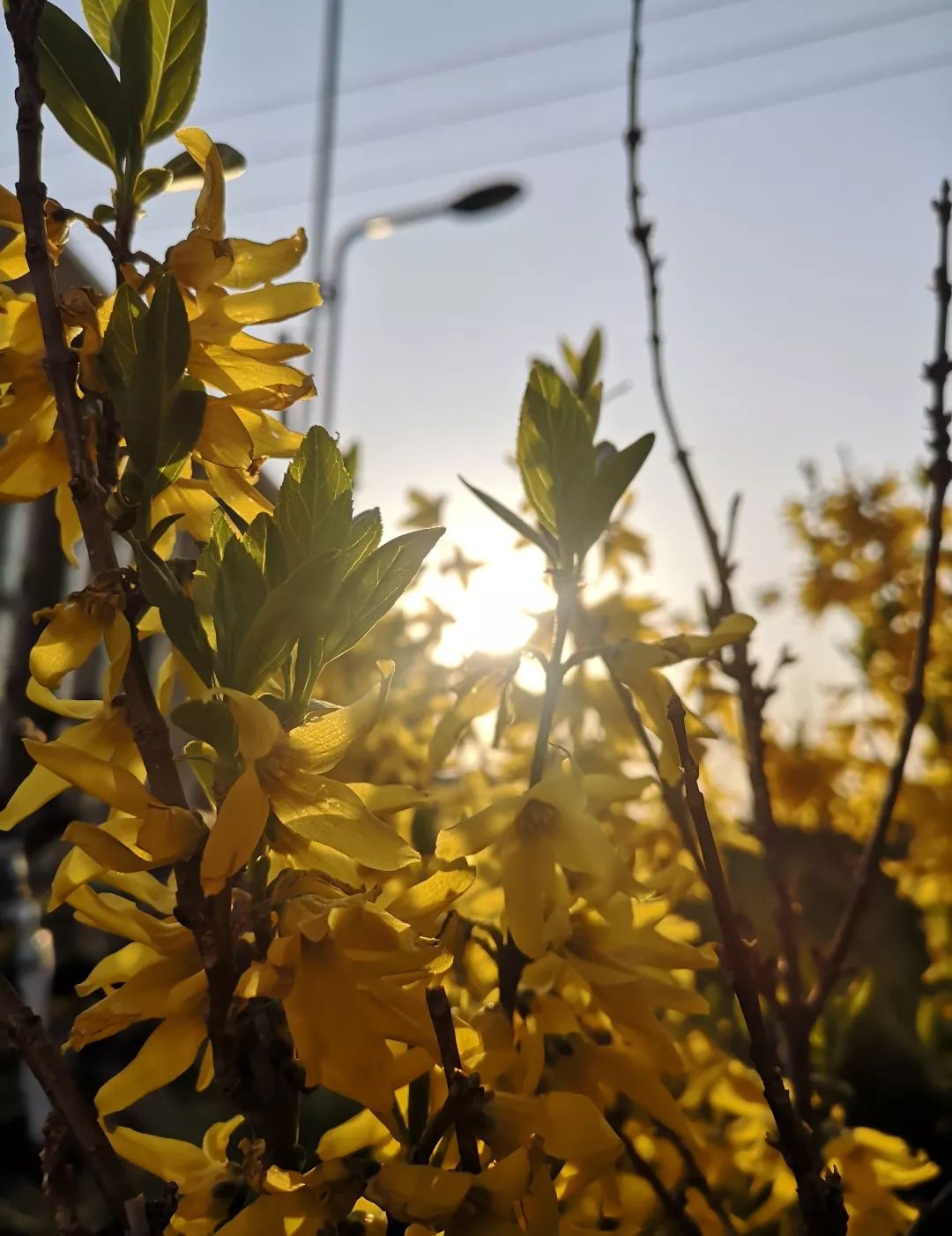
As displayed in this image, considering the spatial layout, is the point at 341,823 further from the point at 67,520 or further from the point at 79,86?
the point at 79,86

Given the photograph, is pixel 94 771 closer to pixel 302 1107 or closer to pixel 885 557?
pixel 302 1107

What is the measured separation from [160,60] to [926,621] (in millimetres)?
565

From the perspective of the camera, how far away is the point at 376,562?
0.40 m

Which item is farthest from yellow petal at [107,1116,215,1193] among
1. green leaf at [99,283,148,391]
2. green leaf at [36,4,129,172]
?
green leaf at [36,4,129,172]

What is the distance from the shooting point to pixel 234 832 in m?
0.33

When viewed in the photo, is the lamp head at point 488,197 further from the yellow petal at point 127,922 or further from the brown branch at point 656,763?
the yellow petal at point 127,922

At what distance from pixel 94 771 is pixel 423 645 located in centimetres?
104

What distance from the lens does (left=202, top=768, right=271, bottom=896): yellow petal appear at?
1.09ft

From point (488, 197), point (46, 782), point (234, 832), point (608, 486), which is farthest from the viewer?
point (488, 197)

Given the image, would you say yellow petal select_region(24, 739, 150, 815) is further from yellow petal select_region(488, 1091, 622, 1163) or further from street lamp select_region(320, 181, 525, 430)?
street lamp select_region(320, 181, 525, 430)

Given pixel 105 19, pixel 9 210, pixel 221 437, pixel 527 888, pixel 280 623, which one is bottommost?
pixel 527 888

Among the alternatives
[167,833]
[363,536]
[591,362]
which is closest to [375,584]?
[363,536]

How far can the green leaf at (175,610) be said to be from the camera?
0.35 meters

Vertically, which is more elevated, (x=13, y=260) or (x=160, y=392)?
(x=13, y=260)
